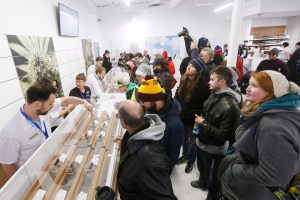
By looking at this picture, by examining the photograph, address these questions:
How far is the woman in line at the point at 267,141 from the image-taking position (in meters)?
1.04

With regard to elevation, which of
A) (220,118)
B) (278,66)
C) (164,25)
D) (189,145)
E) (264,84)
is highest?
(164,25)

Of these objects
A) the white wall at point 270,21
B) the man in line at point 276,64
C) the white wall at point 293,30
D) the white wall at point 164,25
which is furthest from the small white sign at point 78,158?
the white wall at point 270,21

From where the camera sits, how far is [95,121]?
221 cm

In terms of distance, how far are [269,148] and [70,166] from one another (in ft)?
4.70

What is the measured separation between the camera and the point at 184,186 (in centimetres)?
249

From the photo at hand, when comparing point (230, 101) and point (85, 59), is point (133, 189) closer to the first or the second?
point (230, 101)

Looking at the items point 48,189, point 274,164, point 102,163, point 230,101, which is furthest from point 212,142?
point 48,189

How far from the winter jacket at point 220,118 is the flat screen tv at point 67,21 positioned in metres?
4.12

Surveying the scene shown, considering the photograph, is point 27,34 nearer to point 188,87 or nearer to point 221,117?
point 188,87

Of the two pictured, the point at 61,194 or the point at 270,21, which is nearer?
the point at 61,194

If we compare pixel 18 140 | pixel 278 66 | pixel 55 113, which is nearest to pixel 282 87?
pixel 18 140

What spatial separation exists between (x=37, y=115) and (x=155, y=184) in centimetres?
136

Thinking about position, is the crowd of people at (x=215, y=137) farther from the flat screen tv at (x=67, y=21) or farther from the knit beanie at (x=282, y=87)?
the flat screen tv at (x=67, y=21)

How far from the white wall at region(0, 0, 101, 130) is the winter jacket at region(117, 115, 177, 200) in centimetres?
233
